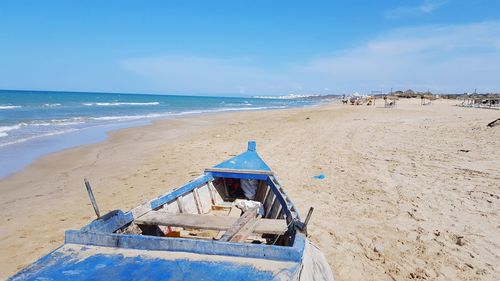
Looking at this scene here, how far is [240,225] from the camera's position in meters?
3.32

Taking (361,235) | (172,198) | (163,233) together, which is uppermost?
(172,198)

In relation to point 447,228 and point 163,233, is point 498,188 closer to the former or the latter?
point 447,228

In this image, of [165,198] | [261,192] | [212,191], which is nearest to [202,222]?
[165,198]

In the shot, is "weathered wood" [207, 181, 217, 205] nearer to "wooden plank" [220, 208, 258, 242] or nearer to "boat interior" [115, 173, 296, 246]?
"boat interior" [115, 173, 296, 246]

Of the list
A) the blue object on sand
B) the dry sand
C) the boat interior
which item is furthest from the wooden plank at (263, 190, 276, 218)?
the blue object on sand

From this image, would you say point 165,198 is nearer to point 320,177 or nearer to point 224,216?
point 224,216

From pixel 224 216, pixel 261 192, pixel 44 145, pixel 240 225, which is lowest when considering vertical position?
pixel 44 145

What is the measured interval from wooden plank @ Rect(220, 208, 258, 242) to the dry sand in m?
1.39

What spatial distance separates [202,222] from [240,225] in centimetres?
54

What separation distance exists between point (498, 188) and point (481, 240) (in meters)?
2.67

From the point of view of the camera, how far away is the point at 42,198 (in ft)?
22.2

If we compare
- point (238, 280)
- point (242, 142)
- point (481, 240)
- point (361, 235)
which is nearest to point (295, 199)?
point (361, 235)

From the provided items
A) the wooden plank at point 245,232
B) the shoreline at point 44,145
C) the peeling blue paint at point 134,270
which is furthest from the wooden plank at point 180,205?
the shoreline at point 44,145

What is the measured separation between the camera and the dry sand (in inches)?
175
